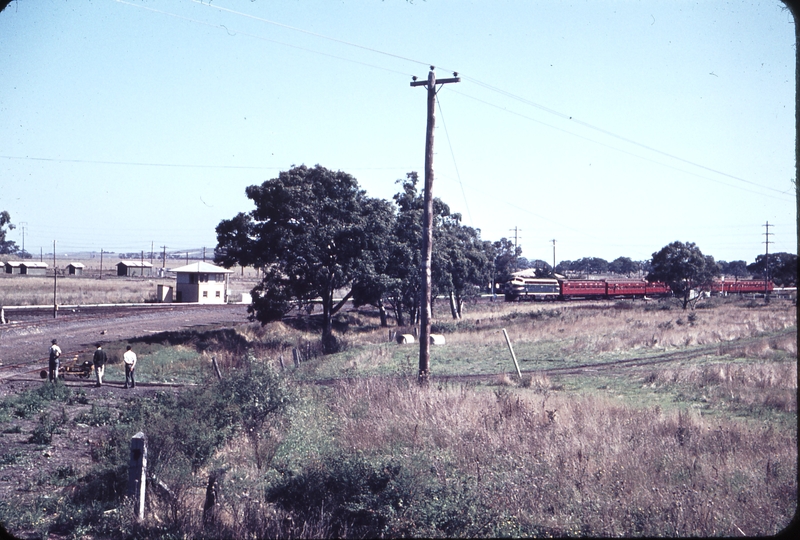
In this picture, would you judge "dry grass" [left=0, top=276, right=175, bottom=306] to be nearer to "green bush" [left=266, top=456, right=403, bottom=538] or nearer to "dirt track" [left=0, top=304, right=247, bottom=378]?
"dirt track" [left=0, top=304, right=247, bottom=378]

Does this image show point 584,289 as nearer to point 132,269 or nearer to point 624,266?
point 624,266

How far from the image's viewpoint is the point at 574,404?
11453mm

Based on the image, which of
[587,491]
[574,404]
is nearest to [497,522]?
[587,491]

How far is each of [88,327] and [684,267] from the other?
48.9m

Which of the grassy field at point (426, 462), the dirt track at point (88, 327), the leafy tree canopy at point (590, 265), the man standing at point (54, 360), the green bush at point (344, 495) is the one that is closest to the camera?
the grassy field at point (426, 462)

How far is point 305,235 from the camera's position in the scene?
3181cm

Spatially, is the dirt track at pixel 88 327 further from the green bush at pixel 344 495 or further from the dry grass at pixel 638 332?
the green bush at pixel 344 495

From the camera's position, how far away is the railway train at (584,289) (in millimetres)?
73688

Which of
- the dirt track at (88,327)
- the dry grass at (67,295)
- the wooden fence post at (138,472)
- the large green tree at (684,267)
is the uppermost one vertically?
the large green tree at (684,267)

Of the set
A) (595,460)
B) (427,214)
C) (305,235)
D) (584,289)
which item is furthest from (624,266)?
(595,460)

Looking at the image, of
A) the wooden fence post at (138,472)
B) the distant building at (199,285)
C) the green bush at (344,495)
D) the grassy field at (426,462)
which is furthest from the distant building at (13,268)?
the green bush at (344,495)

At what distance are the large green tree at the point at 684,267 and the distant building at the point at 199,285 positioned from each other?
143 feet

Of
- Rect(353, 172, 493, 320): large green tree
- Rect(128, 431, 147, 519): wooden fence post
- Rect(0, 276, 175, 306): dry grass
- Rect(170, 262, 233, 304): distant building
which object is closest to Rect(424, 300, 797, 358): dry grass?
Rect(353, 172, 493, 320): large green tree

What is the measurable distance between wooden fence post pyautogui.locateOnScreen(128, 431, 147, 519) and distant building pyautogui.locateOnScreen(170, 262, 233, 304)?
57.5 m
